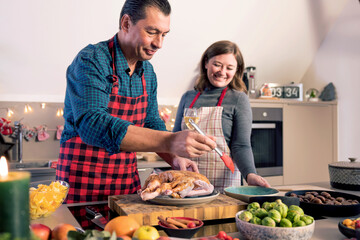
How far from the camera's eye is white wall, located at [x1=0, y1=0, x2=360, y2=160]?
2.91 metres

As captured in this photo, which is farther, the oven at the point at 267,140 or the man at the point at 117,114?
the oven at the point at 267,140

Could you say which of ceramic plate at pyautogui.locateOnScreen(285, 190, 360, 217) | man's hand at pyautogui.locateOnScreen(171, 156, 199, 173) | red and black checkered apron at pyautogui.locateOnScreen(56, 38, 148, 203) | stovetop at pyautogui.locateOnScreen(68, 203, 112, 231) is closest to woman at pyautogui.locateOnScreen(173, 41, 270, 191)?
man's hand at pyautogui.locateOnScreen(171, 156, 199, 173)

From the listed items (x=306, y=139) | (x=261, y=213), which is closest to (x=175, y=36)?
(x=306, y=139)

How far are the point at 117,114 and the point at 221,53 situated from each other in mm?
838

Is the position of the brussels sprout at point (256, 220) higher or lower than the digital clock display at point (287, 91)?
lower

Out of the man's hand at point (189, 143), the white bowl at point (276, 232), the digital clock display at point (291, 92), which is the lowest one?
the white bowl at point (276, 232)

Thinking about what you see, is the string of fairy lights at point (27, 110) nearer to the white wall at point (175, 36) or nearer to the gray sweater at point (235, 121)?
the white wall at point (175, 36)

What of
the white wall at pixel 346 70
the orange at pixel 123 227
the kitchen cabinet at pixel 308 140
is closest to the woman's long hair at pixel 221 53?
the orange at pixel 123 227

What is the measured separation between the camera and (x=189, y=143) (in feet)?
3.93

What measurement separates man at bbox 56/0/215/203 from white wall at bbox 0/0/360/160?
1.48m

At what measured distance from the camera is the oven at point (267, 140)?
12.1 feet

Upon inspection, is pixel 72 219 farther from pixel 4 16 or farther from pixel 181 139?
pixel 4 16

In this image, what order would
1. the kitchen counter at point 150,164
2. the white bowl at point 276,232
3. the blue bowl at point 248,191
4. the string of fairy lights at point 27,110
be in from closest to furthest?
the white bowl at point 276,232 < the blue bowl at point 248,191 < the kitchen counter at point 150,164 < the string of fairy lights at point 27,110

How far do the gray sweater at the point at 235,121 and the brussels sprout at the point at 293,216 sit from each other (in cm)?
88
